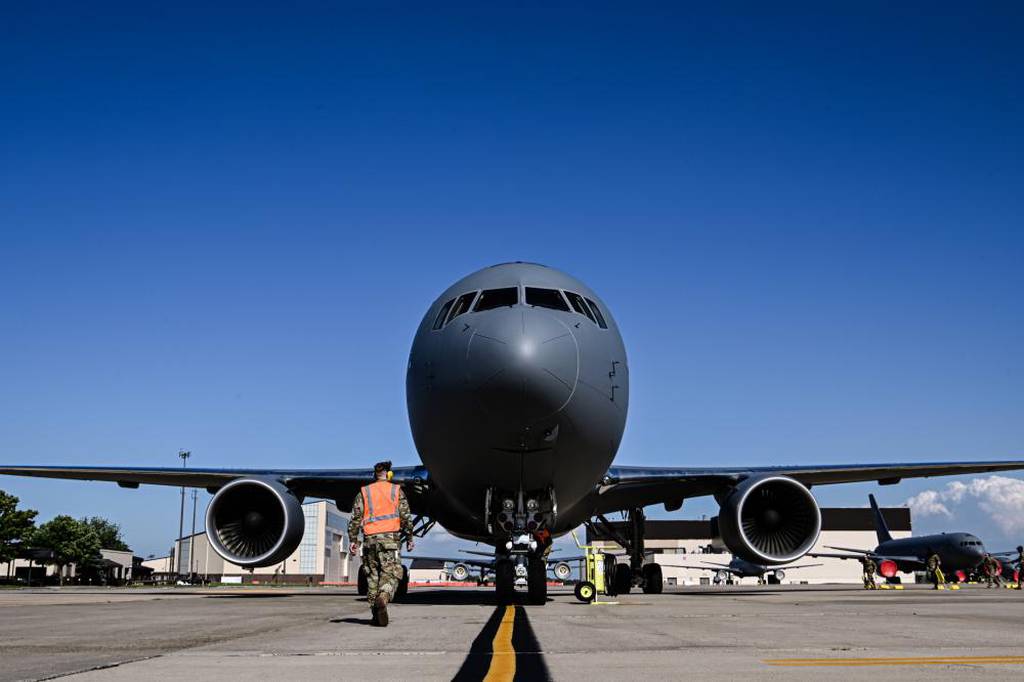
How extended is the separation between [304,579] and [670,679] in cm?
9794

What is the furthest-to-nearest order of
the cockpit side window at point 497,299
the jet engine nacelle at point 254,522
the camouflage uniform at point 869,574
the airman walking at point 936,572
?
the camouflage uniform at point 869,574 < the airman walking at point 936,572 < the jet engine nacelle at point 254,522 < the cockpit side window at point 497,299

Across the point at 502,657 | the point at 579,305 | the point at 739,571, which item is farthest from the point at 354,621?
the point at 739,571

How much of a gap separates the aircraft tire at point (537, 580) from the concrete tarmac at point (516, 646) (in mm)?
1519

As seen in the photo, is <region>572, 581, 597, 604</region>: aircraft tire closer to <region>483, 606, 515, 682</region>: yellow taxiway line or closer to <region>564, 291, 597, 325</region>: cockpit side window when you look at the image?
<region>564, 291, 597, 325</region>: cockpit side window

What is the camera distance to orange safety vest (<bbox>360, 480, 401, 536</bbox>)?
30.0 ft

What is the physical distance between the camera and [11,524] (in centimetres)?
7069

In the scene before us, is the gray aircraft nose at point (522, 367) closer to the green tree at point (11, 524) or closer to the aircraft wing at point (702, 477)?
the aircraft wing at point (702, 477)

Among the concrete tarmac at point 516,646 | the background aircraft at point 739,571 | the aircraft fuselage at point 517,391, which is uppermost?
the aircraft fuselage at point 517,391

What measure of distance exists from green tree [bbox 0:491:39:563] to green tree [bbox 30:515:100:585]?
21.9 feet

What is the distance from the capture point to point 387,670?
5.04m

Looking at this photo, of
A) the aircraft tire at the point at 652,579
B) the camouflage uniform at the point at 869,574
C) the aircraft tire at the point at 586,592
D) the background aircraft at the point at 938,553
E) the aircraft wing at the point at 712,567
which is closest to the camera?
the aircraft tire at the point at 586,592

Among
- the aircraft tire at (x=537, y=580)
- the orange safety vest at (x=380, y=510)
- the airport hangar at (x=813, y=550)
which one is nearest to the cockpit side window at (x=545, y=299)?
the aircraft tire at (x=537, y=580)

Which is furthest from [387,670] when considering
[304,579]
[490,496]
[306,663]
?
[304,579]

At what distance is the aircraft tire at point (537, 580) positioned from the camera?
39.8 ft
